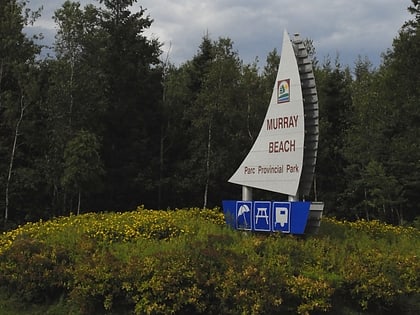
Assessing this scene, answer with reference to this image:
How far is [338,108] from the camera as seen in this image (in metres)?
29.9

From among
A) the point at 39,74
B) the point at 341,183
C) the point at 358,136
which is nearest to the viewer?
the point at 39,74

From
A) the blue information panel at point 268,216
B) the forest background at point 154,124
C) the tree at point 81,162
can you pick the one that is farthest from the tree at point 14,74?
the blue information panel at point 268,216

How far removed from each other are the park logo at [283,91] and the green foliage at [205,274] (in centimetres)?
254

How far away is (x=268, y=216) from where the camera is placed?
9.84 m

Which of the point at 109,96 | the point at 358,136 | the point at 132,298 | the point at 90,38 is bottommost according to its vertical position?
the point at 132,298

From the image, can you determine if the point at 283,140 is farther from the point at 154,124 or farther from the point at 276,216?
the point at 154,124

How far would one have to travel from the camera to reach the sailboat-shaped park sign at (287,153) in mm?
9711

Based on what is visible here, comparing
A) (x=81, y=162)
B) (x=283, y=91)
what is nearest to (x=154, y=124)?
(x=81, y=162)

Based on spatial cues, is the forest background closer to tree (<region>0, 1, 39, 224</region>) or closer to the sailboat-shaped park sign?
tree (<region>0, 1, 39, 224</region>)

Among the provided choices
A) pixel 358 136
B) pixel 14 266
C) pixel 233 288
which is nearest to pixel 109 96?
pixel 358 136

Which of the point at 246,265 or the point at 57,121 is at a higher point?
Result: the point at 57,121

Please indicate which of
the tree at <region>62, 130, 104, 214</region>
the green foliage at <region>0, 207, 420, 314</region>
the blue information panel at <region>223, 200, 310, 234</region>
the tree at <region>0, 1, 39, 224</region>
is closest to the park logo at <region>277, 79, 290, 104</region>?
the blue information panel at <region>223, 200, 310, 234</region>

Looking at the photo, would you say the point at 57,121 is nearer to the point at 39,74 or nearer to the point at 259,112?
the point at 39,74

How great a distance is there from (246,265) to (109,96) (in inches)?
820
